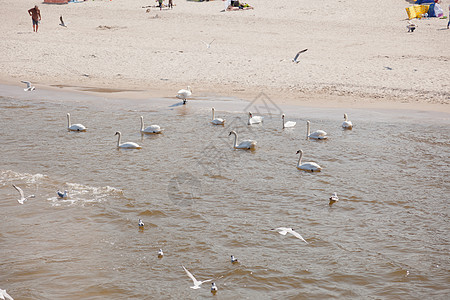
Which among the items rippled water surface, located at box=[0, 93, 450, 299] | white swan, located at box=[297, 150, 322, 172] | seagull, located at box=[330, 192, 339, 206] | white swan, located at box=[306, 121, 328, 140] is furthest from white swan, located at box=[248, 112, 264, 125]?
seagull, located at box=[330, 192, 339, 206]

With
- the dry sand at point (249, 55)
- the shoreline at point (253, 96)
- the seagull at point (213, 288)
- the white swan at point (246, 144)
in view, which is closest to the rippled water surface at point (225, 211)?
the seagull at point (213, 288)

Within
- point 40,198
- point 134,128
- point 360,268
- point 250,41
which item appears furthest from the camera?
point 250,41

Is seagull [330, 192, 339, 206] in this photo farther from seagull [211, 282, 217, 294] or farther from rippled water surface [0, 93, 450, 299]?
seagull [211, 282, 217, 294]

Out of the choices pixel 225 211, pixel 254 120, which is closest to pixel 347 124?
pixel 254 120

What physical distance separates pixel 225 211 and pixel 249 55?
1724cm

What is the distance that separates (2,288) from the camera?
→ 28.9 ft

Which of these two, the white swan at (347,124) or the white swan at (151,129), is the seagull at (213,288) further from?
the white swan at (347,124)

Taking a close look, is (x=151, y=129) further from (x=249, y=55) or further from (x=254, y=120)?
(x=249, y=55)

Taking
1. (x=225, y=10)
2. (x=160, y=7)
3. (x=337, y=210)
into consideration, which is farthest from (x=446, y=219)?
(x=160, y=7)

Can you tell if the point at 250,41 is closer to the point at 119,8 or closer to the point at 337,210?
the point at 119,8

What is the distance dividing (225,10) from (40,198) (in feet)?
102

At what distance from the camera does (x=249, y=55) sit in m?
27.8

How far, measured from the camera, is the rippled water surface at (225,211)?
9156mm

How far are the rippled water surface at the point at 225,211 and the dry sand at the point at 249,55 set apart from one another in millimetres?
4649
